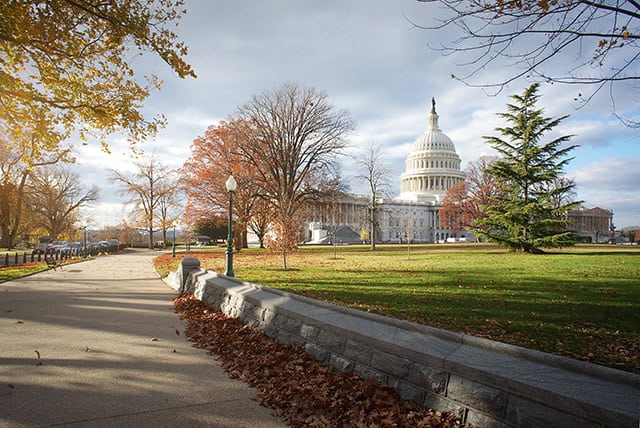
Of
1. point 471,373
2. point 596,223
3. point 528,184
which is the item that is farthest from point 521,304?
point 596,223

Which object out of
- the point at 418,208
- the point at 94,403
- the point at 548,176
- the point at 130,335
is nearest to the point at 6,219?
the point at 130,335

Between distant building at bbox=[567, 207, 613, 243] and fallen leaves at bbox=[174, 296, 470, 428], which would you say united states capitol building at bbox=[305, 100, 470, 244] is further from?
fallen leaves at bbox=[174, 296, 470, 428]

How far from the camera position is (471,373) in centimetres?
332

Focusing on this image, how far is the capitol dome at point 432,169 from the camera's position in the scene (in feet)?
375

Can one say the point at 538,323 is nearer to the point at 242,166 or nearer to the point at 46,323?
the point at 46,323

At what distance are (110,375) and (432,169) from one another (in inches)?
4605

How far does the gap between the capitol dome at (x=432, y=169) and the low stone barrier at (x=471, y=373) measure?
113351 mm

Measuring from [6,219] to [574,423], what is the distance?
5816 centimetres

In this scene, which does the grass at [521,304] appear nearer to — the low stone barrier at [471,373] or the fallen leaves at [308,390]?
the low stone barrier at [471,373]

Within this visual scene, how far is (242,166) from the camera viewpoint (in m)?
36.4

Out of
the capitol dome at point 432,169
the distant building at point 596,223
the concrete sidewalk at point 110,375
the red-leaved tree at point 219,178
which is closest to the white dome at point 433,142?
the capitol dome at point 432,169

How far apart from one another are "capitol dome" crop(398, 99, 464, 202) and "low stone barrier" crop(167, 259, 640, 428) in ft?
372

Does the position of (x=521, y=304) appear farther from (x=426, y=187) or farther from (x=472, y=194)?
(x=426, y=187)

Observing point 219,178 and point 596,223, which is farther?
point 596,223
